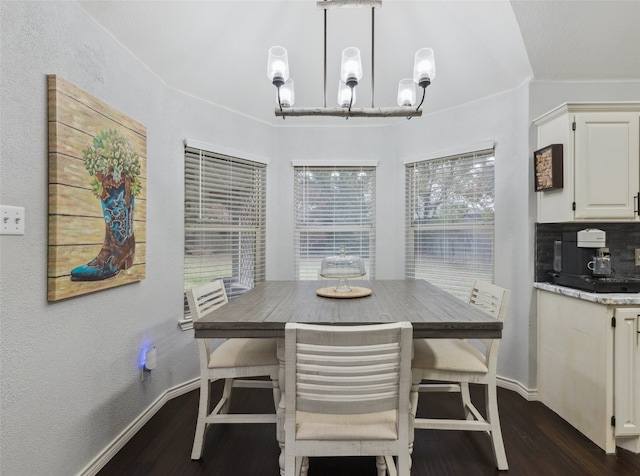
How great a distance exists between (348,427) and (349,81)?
1688 millimetres

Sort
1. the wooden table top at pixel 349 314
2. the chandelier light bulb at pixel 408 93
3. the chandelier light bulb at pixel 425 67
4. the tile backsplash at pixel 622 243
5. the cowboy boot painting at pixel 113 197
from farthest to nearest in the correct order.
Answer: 1. the tile backsplash at pixel 622 243
2. the chandelier light bulb at pixel 408 93
3. the chandelier light bulb at pixel 425 67
4. the cowboy boot painting at pixel 113 197
5. the wooden table top at pixel 349 314

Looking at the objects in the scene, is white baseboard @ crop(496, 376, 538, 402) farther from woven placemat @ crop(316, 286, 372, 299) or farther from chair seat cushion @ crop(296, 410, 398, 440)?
chair seat cushion @ crop(296, 410, 398, 440)

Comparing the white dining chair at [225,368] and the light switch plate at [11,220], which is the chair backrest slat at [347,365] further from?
the light switch plate at [11,220]

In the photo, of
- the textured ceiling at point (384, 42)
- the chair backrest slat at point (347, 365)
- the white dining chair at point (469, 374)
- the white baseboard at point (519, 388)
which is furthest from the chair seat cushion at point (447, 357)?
the textured ceiling at point (384, 42)

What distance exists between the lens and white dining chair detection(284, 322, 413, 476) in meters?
1.17

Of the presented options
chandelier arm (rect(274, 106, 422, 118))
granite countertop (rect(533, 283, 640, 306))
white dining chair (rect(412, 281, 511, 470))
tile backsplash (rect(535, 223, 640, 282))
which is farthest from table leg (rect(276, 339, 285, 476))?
tile backsplash (rect(535, 223, 640, 282))

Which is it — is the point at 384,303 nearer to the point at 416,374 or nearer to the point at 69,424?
the point at 416,374

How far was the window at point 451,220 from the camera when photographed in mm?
2996

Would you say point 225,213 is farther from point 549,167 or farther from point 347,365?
point 549,167

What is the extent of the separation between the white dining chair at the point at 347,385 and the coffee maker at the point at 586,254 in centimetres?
184

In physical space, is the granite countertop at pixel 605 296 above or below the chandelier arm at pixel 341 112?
below

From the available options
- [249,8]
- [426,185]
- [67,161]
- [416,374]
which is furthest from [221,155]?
[416,374]

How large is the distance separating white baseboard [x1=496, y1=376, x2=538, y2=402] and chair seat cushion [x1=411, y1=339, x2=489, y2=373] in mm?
1028

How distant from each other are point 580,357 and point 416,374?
1.24m
